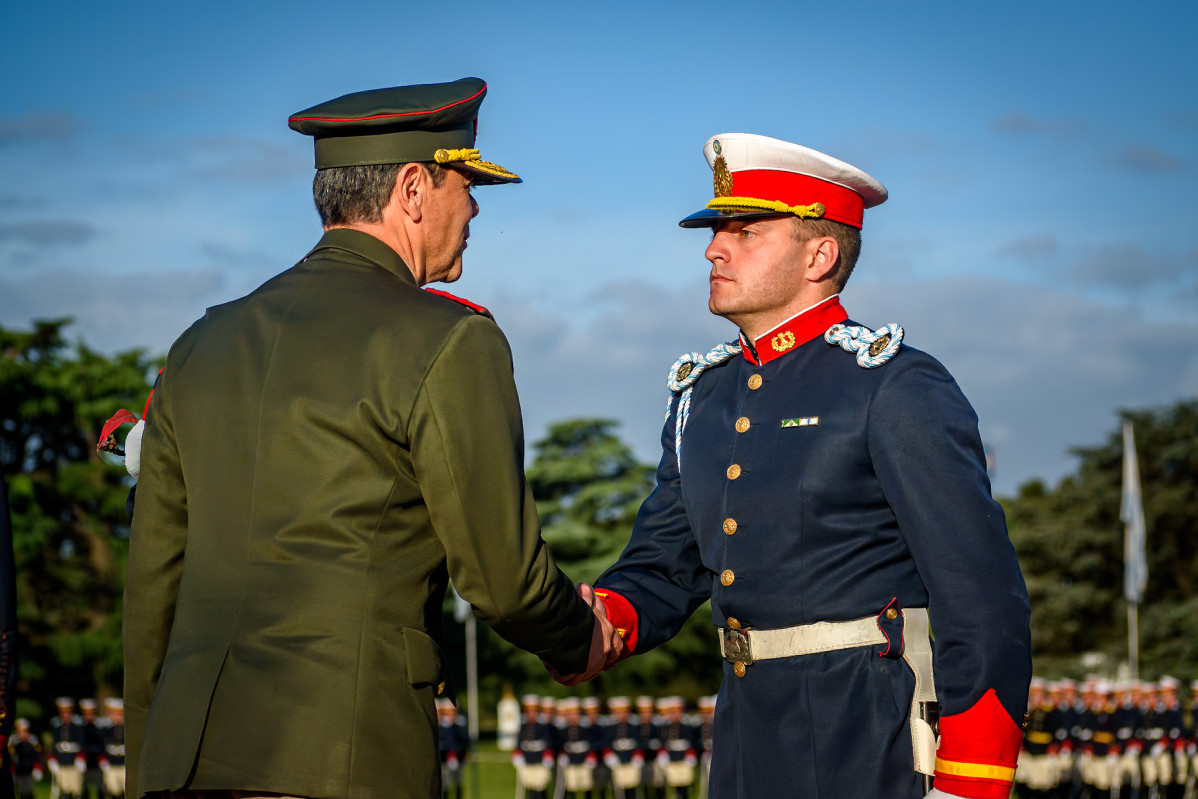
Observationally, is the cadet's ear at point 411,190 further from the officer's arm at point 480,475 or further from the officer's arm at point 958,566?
the officer's arm at point 958,566

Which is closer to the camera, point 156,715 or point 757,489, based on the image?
point 156,715

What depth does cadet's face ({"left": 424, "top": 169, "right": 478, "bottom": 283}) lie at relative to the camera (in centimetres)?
343

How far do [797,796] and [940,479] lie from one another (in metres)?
0.89

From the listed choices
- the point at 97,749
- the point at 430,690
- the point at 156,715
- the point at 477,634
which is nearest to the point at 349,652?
the point at 430,690

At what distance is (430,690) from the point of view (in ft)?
9.96

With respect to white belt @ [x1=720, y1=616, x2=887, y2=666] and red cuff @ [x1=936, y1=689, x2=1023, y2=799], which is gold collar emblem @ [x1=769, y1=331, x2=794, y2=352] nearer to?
white belt @ [x1=720, y1=616, x2=887, y2=666]

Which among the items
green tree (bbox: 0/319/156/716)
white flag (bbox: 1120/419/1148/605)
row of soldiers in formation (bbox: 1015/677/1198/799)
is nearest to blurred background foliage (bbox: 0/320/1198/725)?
green tree (bbox: 0/319/156/716)

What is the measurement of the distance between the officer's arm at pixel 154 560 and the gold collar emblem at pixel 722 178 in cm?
185

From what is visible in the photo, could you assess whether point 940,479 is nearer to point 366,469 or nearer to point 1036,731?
point 366,469

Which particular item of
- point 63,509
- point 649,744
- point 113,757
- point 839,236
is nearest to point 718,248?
point 839,236

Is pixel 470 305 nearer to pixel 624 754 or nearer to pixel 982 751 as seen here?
pixel 982 751

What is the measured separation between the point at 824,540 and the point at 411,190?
1421mm

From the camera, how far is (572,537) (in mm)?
51188

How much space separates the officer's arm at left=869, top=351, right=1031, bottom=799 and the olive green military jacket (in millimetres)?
1014
